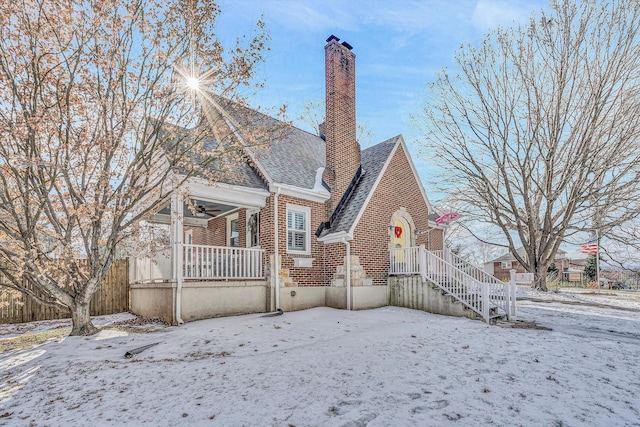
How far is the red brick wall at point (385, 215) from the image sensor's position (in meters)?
11.5

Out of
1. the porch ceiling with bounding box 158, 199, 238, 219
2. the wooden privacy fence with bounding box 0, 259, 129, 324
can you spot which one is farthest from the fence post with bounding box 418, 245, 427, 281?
the wooden privacy fence with bounding box 0, 259, 129, 324

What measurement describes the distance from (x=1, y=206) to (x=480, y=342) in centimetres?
978

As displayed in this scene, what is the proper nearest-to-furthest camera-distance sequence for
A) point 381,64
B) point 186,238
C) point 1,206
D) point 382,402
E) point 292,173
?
point 382,402 → point 1,206 → point 381,64 → point 292,173 → point 186,238

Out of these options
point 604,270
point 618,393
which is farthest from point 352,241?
point 604,270

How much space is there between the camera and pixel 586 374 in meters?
4.93

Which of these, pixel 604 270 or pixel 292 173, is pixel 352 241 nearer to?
pixel 292 173

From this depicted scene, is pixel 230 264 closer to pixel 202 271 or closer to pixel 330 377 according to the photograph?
pixel 202 271

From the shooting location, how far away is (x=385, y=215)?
12.4m

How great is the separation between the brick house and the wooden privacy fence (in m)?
0.68

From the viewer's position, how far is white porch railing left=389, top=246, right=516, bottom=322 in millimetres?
9562

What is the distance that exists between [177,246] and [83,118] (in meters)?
3.68

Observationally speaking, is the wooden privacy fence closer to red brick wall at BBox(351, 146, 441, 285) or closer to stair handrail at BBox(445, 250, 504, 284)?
red brick wall at BBox(351, 146, 441, 285)

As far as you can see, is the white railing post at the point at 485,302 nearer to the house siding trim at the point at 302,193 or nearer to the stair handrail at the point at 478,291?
the stair handrail at the point at 478,291

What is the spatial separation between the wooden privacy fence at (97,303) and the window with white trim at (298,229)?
264 inches
